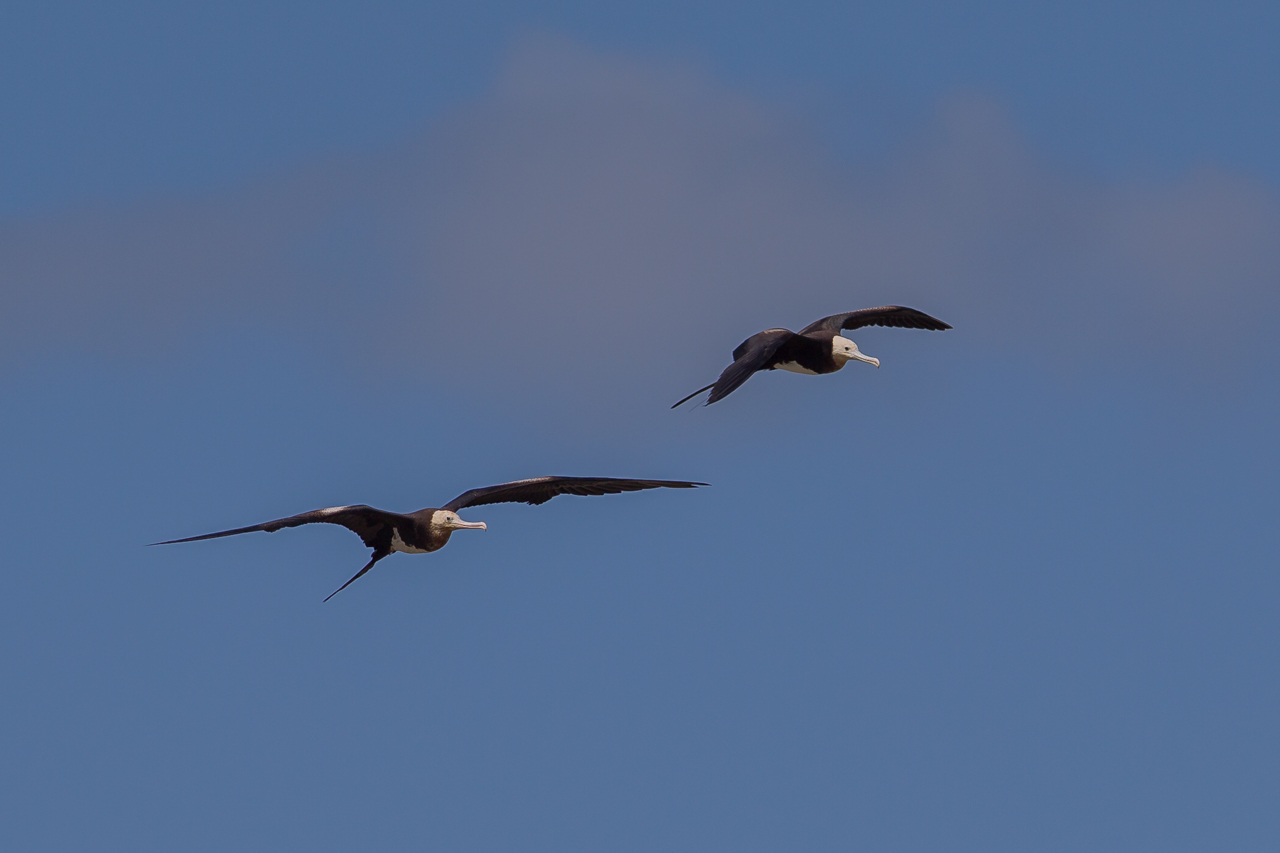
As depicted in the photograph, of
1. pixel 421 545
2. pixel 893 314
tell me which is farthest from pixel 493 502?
pixel 893 314

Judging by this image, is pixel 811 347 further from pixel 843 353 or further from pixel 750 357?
pixel 750 357

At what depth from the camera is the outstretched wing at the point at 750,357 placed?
2108 centimetres

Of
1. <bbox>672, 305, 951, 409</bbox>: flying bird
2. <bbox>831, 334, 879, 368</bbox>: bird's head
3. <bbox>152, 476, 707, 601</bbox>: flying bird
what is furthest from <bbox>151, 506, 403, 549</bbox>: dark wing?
<bbox>831, 334, 879, 368</bbox>: bird's head

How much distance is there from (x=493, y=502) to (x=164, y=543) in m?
6.59

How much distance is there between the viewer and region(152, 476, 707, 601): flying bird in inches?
875

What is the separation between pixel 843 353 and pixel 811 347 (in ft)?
1.96

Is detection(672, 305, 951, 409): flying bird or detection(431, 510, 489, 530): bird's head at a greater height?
detection(672, 305, 951, 409): flying bird

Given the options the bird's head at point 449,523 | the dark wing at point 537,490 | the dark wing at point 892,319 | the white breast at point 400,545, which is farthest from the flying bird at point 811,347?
the white breast at point 400,545

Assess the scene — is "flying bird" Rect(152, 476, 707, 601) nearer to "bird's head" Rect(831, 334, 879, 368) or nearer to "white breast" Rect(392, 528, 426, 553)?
"white breast" Rect(392, 528, 426, 553)

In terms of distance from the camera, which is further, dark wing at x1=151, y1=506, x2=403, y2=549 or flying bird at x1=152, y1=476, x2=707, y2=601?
flying bird at x1=152, y1=476, x2=707, y2=601

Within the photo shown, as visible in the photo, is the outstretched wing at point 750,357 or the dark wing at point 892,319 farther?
the dark wing at point 892,319

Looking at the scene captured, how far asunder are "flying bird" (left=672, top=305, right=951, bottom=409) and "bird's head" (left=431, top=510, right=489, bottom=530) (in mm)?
3033

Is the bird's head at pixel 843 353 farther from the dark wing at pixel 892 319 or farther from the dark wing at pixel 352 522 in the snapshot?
the dark wing at pixel 352 522

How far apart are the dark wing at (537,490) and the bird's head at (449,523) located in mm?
181
